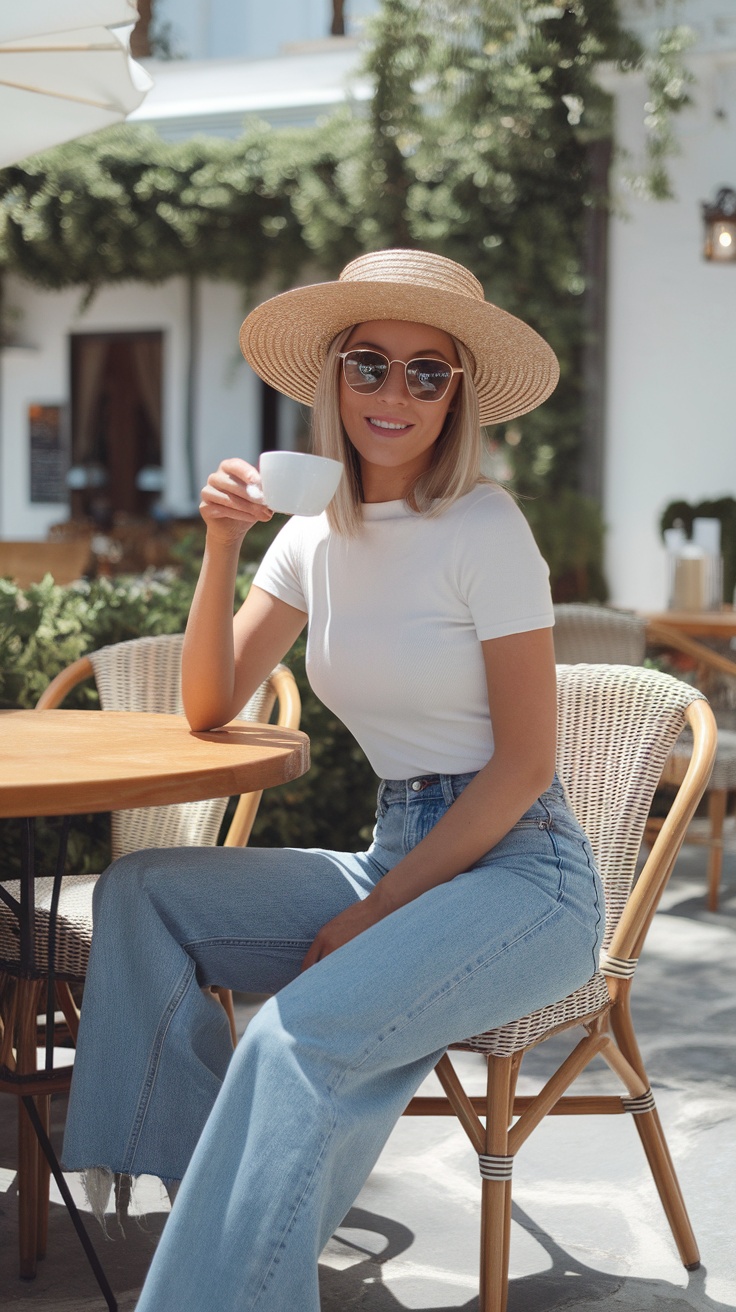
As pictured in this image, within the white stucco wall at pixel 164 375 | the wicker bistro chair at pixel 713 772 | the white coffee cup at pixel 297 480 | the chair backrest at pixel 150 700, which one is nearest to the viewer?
the white coffee cup at pixel 297 480

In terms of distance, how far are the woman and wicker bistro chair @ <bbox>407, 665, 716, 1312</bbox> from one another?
166mm

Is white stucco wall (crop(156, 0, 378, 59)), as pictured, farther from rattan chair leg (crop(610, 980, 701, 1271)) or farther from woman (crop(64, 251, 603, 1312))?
rattan chair leg (crop(610, 980, 701, 1271))

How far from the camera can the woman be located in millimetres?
1503

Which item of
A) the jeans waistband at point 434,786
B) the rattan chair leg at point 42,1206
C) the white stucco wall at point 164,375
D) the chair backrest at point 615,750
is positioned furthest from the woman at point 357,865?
the white stucco wall at point 164,375

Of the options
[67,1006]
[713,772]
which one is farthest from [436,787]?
[713,772]

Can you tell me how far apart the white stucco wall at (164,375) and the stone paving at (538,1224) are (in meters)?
10.1

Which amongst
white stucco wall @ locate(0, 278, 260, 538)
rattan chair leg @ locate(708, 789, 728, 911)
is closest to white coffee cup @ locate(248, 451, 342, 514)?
rattan chair leg @ locate(708, 789, 728, 911)

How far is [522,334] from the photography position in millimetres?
2027

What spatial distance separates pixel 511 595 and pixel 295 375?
71 centimetres

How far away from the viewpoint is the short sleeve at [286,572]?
2186mm

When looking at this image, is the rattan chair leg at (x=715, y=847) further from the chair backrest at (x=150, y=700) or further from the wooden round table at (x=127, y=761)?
the wooden round table at (x=127, y=761)

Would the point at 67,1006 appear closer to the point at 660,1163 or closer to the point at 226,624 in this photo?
the point at 226,624

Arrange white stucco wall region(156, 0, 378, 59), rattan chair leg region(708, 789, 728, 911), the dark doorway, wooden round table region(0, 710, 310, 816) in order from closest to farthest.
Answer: wooden round table region(0, 710, 310, 816) → rattan chair leg region(708, 789, 728, 911) → white stucco wall region(156, 0, 378, 59) → the dark doorway

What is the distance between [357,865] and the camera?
201 centimetres
